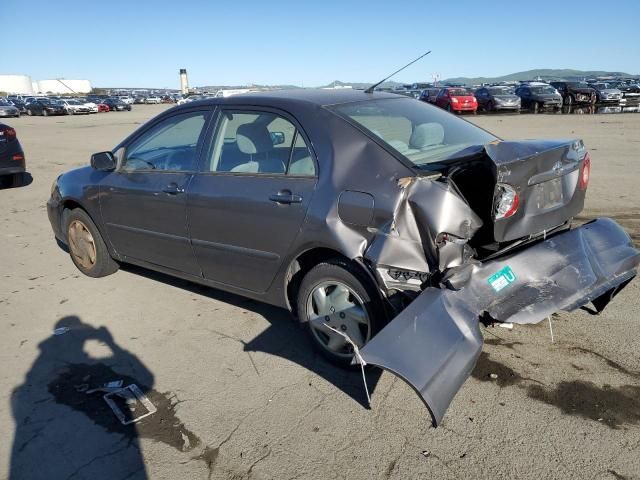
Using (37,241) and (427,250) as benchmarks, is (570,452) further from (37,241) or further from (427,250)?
(37,241)

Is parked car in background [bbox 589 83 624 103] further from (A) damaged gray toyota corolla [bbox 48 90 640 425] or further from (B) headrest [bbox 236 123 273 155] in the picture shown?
(B) headrest [bbox 236 123 273 155]

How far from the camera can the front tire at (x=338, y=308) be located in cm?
307

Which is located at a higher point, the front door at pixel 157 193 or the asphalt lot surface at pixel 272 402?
the front door at pixel 157 193

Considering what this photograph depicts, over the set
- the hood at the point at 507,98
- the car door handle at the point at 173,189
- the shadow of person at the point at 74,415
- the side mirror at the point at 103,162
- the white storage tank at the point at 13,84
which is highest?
the white storage tank at the point at 13,84

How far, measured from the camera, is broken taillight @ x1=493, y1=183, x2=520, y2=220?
9.24 feet

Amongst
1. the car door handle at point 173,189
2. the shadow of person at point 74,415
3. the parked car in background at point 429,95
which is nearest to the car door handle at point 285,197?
the car door handle at point 173,189

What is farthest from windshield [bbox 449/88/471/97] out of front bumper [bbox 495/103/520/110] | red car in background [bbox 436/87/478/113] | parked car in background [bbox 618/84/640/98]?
parked car in background [bbox 618/84/640/98]

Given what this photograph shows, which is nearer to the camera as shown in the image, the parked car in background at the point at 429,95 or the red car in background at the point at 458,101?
the red car in background at the point at 458,101

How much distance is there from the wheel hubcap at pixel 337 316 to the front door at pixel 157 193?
1.18 meters

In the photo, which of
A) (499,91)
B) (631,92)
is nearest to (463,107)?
(499,91)

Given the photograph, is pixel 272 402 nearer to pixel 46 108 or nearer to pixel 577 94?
pixel 577 94

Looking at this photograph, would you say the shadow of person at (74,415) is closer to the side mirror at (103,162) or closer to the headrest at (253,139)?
the side mirror at (103,162)

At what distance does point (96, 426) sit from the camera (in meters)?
2.92

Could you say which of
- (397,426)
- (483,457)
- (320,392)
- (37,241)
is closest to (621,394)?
(483,457)
